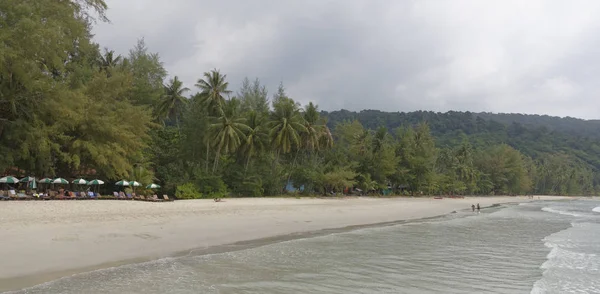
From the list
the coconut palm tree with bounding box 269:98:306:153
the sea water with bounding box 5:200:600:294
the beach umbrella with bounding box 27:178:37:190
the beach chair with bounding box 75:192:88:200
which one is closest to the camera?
the sea water with bounding box 5:200:600:294

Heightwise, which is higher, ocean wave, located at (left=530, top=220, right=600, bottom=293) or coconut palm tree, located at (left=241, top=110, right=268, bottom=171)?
coconut palm tree, located at (left=241, top=110, right=268, bottom=171)

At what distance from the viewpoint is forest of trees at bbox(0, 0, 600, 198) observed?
797 inches

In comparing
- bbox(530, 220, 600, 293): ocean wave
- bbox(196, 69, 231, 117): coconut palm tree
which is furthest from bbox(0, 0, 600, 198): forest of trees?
bbox(530, 220, 600, 293): ocean wave

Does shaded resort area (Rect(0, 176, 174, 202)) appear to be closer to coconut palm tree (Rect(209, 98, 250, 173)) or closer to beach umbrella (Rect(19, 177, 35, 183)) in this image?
beach umbrella (Rect(19, 177, 35, 183))

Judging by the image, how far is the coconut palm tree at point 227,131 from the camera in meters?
37.2

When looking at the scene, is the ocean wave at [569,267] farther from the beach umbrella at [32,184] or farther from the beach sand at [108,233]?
the beach umbrella at [32,184]

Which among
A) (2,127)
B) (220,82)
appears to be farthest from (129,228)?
(220,82)

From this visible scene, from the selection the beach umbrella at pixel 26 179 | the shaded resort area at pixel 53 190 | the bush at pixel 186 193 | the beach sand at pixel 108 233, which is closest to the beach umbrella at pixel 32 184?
the shaded resort area at pixel 53 190

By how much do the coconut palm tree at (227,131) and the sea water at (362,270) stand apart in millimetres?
22325

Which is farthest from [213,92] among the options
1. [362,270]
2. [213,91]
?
[362,270]

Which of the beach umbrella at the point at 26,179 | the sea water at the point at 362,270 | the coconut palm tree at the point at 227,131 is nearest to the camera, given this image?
the sea water at the point at 362,270

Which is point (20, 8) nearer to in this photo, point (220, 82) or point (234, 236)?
point (234, 236)

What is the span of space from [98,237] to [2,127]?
17.3 meters

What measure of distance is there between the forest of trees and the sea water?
13578mm
